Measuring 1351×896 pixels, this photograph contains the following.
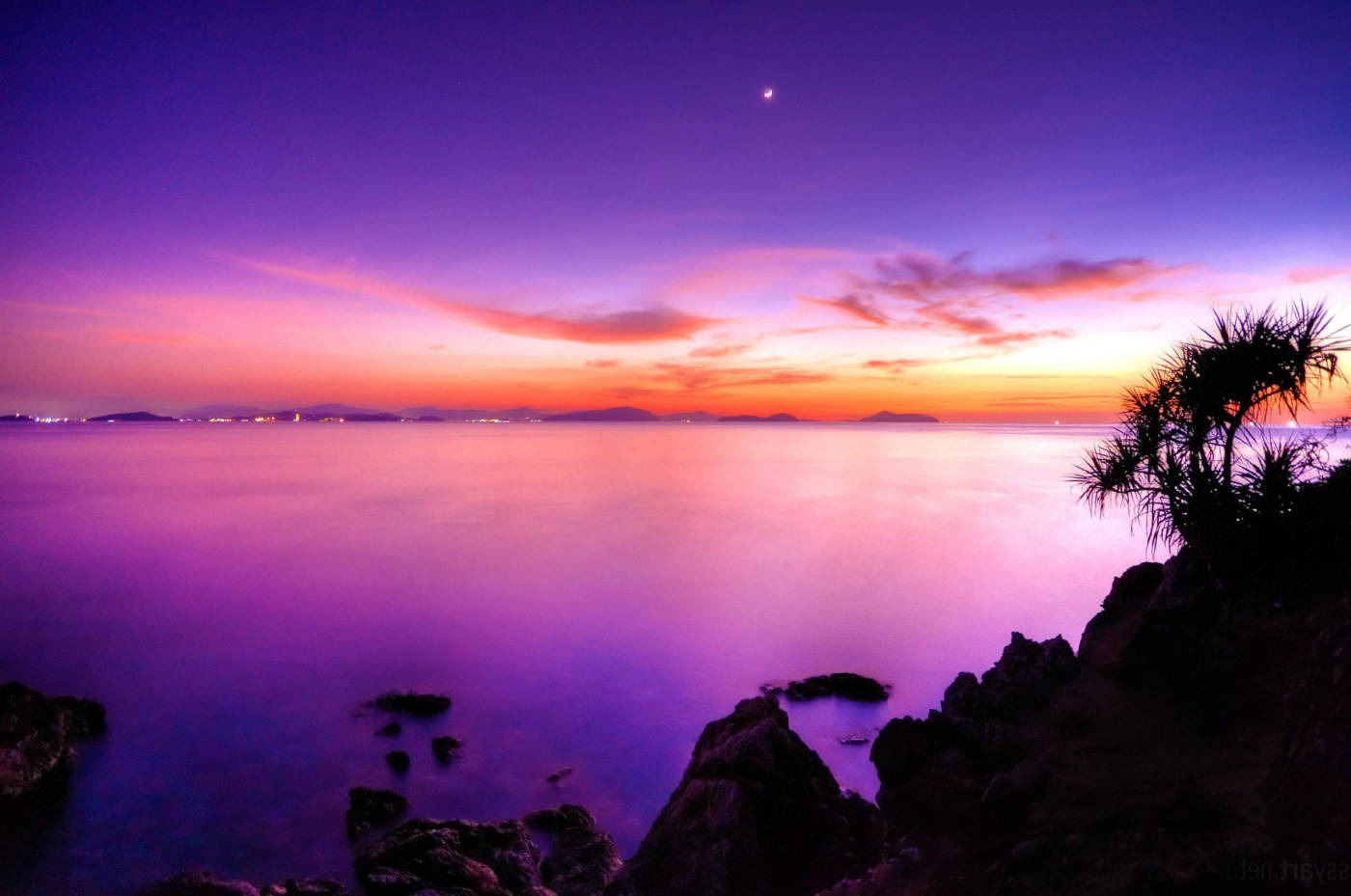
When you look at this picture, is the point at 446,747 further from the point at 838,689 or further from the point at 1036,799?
the point at 1036,799

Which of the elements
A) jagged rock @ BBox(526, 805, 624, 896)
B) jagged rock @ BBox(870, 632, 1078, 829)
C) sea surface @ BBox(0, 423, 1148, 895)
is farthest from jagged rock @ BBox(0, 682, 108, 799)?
jagged rock @ BBox(870, 632, 1078, 829)

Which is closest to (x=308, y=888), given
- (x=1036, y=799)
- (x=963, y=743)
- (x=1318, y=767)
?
(x=963, y=743)

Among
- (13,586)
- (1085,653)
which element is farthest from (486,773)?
(13,586)

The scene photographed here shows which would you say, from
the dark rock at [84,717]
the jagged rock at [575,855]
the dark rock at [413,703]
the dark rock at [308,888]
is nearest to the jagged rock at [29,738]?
the dark rock at [84,717]

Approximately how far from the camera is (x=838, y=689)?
16.4 metres

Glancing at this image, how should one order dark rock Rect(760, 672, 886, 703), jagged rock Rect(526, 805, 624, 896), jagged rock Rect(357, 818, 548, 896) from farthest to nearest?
dark rock Rect(760, 672, 886, 703), jagged rock Rect(526, 805, 624, 896), jagged rock Rect(357, 818, 548, 896)

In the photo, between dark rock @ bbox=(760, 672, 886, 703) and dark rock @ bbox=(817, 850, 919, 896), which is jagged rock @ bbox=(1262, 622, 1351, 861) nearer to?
dark rock @ bbox=(817, 850, 919, 896)

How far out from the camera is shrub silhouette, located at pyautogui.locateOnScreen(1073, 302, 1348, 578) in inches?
396

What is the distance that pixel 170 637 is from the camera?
68.1 feet

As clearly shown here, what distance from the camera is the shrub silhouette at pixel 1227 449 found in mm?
10047

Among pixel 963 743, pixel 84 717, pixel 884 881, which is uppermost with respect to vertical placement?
pixel 963 743

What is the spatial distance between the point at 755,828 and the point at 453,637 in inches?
611

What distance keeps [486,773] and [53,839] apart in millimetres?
6702

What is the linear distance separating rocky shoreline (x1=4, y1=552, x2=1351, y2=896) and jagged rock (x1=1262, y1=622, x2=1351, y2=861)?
19 mm
